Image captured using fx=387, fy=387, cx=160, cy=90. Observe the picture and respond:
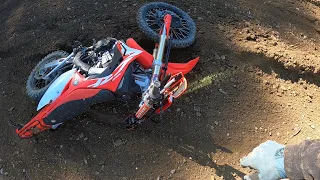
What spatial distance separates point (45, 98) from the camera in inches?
167

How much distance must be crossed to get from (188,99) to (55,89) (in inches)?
61.2

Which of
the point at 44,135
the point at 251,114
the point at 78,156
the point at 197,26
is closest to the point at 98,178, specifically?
the point at 78,156

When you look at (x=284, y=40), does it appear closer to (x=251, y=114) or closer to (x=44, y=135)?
(x=251, y=114)

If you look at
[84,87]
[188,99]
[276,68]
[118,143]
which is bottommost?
[118,143]

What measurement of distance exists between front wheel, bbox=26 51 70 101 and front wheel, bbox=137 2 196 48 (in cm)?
111

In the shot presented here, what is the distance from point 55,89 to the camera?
166 inches

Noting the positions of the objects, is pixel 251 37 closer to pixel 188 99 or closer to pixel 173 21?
pixel 173 21

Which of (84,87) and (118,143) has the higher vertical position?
(84,87)

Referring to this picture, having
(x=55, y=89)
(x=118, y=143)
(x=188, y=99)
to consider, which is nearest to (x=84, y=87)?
(x=55, y=89)

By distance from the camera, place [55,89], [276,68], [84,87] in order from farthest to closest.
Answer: [276,68] → [55,89] → [84,87]

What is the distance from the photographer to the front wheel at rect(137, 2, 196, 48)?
15.8 ft

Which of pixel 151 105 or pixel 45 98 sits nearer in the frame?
pixel 151 105

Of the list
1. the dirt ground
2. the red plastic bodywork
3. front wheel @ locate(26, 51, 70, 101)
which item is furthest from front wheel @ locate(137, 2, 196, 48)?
front wheel @ locate(26, 51, 70, 101)

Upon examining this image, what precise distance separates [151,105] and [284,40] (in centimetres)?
262
